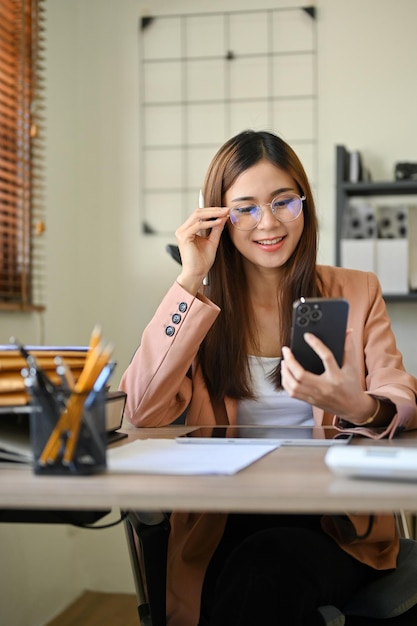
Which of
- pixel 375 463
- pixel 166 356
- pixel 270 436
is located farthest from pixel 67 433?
pixel 166 356

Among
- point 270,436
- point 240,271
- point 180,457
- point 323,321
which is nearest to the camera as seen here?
point 180,457

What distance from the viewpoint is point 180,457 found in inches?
39.3

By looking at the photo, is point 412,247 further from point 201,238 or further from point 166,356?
point 166,356

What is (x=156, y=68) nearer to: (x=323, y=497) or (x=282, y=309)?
(x=282, y=309)

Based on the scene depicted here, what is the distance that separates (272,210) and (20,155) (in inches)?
50.9

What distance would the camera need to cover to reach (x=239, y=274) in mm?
1749

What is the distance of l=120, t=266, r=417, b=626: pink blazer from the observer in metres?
1.28

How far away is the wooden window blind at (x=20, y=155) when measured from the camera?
8.41 ft

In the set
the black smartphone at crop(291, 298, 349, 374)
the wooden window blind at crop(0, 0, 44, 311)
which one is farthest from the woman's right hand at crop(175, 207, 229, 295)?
the wooden window blind at crop(0, 0, 44, 311)

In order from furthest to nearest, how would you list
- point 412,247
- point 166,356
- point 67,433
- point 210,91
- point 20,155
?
point 210,91 < point 412,247 < point 20,155 < point 166,356 < point 67,433

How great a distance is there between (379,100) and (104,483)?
2.39 metres

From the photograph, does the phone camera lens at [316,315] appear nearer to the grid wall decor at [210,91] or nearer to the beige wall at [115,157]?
the beige wall at [115,157]

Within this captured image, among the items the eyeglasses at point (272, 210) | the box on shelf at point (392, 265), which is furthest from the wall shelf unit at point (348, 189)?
the eyeglasses at point (272, 210)

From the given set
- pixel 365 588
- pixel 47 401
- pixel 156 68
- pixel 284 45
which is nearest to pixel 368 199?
pixel 284 45
